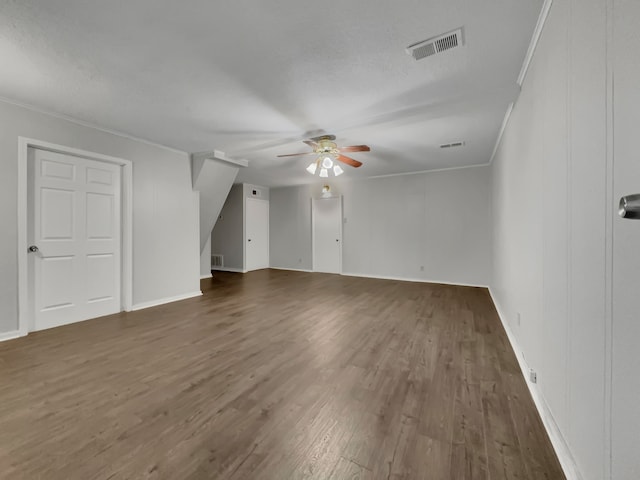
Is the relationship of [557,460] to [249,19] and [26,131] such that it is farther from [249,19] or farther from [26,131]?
[26,131]

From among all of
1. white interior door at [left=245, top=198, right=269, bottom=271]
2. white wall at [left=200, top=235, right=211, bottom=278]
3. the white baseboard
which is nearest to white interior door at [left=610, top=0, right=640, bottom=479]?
the white baseboard

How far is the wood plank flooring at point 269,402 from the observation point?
1335 mm

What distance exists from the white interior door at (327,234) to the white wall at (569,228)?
5.10m

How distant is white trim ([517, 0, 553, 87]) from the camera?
1.57 meters

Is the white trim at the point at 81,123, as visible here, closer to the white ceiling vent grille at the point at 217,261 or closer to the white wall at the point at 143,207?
the white wall at the point at 143,207

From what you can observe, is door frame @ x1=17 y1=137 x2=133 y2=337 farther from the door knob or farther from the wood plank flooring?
the door knob

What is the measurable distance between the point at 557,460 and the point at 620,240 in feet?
3.96

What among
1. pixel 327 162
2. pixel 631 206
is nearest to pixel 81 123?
pixel 327 162

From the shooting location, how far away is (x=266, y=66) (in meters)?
2.20

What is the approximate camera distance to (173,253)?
14.7ft

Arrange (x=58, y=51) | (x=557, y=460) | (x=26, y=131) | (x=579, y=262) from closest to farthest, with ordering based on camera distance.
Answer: (x=579, y=262), (x=557, y=460), (x=58, y=51), (x=26, y=131)

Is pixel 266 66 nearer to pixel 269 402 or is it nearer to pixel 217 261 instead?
pixel 269 402

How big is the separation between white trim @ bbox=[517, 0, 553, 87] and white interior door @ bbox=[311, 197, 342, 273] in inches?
193

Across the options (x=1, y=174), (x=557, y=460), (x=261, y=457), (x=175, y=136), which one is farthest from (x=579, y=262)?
(x=1, y=174)
